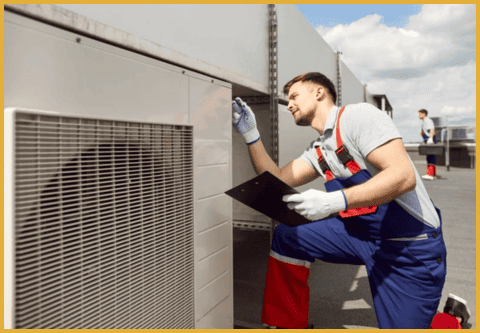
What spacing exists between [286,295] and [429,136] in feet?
28.5

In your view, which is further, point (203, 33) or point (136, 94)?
point (203, 33)

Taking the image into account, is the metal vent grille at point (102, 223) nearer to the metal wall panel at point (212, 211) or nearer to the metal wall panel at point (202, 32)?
the metal wall panel at point (212, 211)

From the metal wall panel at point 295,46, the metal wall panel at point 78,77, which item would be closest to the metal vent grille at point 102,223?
the metal wall panel at point 78,77

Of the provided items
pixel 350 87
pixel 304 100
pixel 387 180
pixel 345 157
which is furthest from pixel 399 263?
pixel 350 87

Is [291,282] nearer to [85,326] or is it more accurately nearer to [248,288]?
[248,288]

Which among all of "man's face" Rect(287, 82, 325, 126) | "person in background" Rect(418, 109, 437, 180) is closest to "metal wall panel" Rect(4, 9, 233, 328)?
"man's face" Rect(287, 82, 325, 126)

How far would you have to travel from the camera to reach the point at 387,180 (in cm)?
147

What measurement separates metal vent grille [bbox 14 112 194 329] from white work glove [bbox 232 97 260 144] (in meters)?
0.68

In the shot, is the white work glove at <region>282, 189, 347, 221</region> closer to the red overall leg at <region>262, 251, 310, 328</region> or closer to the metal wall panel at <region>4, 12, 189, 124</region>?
the red overall leg at <region>262, 251, 310, 328</region>

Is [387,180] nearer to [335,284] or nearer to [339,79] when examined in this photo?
[335,284]

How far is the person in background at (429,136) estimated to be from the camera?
28.7ft

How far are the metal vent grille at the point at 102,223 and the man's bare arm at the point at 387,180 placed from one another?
0.74m

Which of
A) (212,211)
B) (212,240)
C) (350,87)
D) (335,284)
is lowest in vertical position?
(335,284)

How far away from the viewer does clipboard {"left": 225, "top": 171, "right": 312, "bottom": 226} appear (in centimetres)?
142
